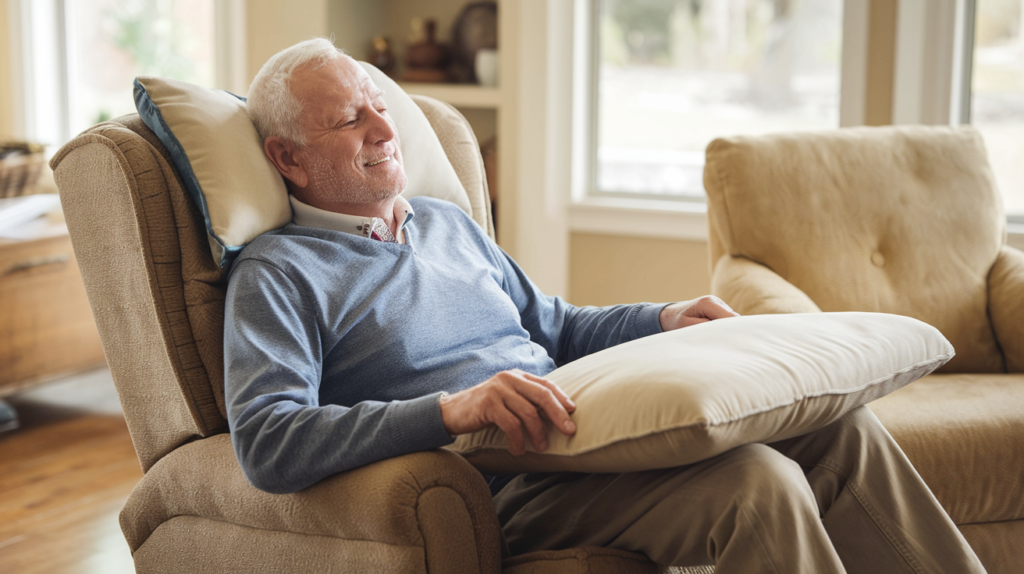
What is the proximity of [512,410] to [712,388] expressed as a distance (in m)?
0.22

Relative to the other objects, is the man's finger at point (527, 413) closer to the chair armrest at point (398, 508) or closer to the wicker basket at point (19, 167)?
the chair armrest at point (398, 508)

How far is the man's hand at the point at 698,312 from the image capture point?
4.75ft

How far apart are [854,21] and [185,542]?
2549mm

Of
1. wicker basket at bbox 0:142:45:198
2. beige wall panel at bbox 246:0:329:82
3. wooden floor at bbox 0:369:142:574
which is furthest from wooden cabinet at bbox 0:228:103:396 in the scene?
beige wall panel at bbox 246:0:329:82

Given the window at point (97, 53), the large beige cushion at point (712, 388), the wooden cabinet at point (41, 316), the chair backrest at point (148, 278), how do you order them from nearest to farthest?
the large beige cushion at point (712, 388)
the chair backrest at point (148, 278)
the wooden cabinet at point (41, 316)
the window at point (97, 53)

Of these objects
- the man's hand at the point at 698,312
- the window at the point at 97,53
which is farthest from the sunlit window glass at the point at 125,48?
the man's hand at the point at 698,312

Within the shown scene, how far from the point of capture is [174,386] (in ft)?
3.96

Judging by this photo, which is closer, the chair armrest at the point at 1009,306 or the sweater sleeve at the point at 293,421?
the sweater sleeve at the point at 293,421

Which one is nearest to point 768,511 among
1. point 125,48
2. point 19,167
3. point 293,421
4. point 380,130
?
point 293,421

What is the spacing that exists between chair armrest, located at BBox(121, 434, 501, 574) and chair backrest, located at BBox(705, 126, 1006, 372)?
116 centimetres

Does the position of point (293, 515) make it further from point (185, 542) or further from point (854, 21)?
point (854, 21)

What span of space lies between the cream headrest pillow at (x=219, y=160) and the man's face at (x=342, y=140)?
7 centimetres

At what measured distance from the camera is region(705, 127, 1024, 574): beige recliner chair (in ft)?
6.29

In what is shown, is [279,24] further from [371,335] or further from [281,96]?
[371,335]
